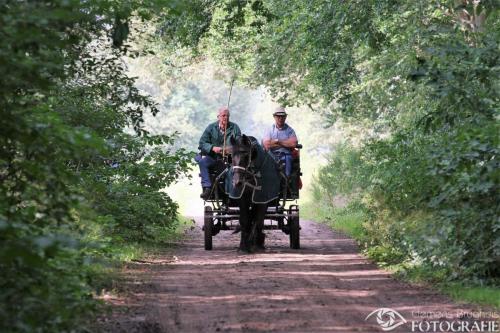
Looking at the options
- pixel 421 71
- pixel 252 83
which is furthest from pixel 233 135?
pixel 252 83

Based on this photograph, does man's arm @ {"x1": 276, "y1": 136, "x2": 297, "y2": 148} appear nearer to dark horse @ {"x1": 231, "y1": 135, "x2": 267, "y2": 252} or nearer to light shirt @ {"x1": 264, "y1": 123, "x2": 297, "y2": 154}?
light shirt @ {"x1": 264, "y1": 123, "x2": 297, "y2": 154}

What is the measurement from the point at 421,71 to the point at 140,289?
13.2 feet

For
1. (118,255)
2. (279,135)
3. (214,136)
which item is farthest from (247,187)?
(118,255)

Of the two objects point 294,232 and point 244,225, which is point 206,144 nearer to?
point 244,225

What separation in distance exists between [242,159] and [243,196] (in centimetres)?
61

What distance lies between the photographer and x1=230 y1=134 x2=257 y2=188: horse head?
15.8 m

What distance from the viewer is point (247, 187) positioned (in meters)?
16.0

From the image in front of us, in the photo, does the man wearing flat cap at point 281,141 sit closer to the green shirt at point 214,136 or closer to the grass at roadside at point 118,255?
the green shirt at point 214,136

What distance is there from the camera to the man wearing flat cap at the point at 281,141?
17562 millimetres

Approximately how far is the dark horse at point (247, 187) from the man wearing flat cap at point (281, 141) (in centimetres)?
133

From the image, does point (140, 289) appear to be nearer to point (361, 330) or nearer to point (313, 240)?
point (361, 330)

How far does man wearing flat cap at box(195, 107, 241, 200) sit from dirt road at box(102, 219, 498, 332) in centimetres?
175

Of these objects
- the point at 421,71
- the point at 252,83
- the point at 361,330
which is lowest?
the point at 361,330

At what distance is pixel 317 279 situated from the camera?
40.1 feet
